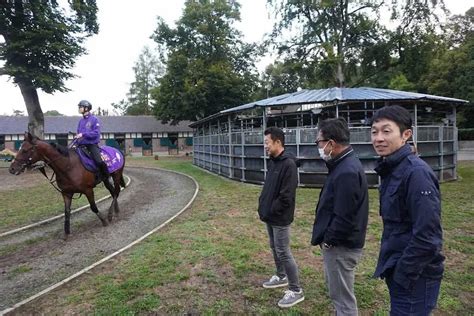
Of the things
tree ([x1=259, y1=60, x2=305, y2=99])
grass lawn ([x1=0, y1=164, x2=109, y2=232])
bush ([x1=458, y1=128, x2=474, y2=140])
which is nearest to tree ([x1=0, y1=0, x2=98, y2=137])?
grass lawn ([x1=0, y1=164, x2=109, y2=232])

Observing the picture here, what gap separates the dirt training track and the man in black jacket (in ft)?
10.5

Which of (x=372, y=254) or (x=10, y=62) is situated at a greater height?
(x=10, y=62)

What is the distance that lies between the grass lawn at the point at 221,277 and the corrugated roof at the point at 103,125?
46671 millimetres

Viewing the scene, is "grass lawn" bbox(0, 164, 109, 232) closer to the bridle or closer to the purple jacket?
the bridle

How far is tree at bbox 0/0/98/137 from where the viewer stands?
1919cm

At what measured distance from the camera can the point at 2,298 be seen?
4.10 meters

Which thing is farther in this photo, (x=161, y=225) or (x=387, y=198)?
(x=161, y=225)

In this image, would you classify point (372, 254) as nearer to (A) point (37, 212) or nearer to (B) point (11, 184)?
(A) point (37, 212)

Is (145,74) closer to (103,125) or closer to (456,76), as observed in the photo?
(103,125)

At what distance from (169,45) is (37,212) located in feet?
112

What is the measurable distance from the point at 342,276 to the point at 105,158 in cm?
700

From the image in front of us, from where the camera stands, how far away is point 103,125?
50000mm

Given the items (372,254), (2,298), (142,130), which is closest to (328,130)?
(372,254)

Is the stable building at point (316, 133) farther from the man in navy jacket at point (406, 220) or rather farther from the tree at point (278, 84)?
the tree at point (278, 84)
